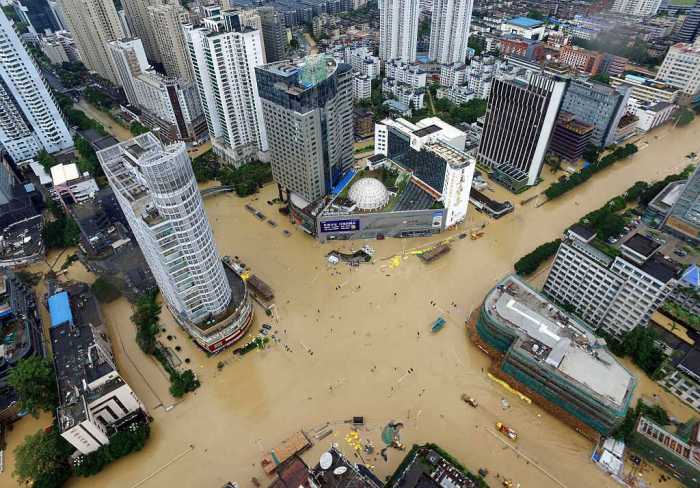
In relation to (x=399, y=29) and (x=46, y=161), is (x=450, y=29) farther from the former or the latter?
(x=46, y=161)

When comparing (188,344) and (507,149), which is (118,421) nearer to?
(188,344)

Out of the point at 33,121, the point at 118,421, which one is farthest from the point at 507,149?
the point at 33,121

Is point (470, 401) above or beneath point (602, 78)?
beneath

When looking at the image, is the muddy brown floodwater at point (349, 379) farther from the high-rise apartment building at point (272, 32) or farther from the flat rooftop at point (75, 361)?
the high-rise apartment building at point (272, 32)

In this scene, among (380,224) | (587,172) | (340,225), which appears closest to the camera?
(340,225)

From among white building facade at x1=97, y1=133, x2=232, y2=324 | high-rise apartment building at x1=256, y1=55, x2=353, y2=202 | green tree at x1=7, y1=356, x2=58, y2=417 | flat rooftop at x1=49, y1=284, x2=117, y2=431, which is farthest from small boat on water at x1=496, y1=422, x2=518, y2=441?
green tree at x1=7, y1=356, x2=58, y2=417

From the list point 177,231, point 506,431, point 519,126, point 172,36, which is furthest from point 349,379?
point 172,36

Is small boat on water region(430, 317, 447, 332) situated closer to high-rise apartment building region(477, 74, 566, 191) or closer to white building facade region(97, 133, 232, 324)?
white building facade region(97, 133, 232, 324)
